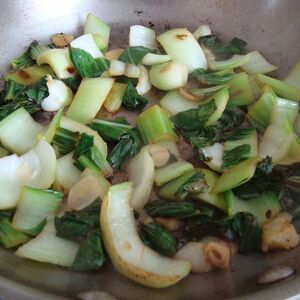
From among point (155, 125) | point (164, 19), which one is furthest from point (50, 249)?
point (164, 19)

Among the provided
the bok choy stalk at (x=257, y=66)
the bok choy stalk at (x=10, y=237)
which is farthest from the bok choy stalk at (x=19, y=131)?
the bok choy stalk at (x=257, y=66)

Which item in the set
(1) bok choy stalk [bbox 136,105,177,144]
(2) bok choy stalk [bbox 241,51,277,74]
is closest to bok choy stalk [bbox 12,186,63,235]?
(1) bok choy stalk [bbox 136,105,177,144]

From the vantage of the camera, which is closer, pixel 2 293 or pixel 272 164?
pixel 2 293

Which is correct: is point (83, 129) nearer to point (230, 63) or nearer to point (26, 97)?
point (26, 97)

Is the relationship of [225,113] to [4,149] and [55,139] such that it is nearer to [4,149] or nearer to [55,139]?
[55,139]

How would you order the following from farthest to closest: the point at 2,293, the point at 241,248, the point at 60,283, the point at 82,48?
1. the point at 82,48
2. the point at 241,248
3. the point at 60,283
4. the point at 2,293

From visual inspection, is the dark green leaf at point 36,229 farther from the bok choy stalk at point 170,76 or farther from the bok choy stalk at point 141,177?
the bok choy stalk at point 170,76

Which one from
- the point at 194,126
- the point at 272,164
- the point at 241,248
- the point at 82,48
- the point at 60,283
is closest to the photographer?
the point at 60,283

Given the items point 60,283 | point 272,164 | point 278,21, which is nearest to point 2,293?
point 60,283
